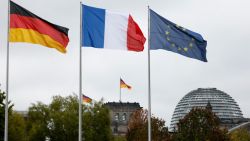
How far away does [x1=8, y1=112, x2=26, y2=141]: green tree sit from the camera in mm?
96062

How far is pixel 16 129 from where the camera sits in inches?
3976

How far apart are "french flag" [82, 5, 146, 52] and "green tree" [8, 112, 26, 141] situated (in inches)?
2040

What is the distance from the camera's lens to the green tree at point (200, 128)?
115 m

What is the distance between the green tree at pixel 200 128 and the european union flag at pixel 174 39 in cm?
6842

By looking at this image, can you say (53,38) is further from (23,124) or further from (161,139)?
(161,139)

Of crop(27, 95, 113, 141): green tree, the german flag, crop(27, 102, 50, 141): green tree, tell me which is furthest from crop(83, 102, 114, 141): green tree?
the german flag

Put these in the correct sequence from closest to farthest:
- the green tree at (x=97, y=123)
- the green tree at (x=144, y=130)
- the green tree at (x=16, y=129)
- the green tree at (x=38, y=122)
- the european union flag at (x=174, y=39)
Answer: the european union flag at (x=174, y=39)
the green tree at (x=16, y=129)
the green tree at (x=38, y=122)
the green tree at (x=97, y=123)
the green tree at (x=144, y=130)

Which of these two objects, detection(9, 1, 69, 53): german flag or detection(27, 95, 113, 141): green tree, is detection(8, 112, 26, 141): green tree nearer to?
detection(27, 95, 113, 141): green tree

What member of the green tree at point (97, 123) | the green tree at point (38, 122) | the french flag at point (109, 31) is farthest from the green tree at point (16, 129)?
the french flag at point (109, 31)

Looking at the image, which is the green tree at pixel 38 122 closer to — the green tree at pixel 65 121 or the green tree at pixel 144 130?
the green tree at pixel 65 121

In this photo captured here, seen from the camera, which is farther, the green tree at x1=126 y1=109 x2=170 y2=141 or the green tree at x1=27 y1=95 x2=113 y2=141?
the green tree at x1=126 y1=109 x2=170 y2=141

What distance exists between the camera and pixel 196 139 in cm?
11350

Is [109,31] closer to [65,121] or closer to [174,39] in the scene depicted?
[174,39]

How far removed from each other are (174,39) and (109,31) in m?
4.48
